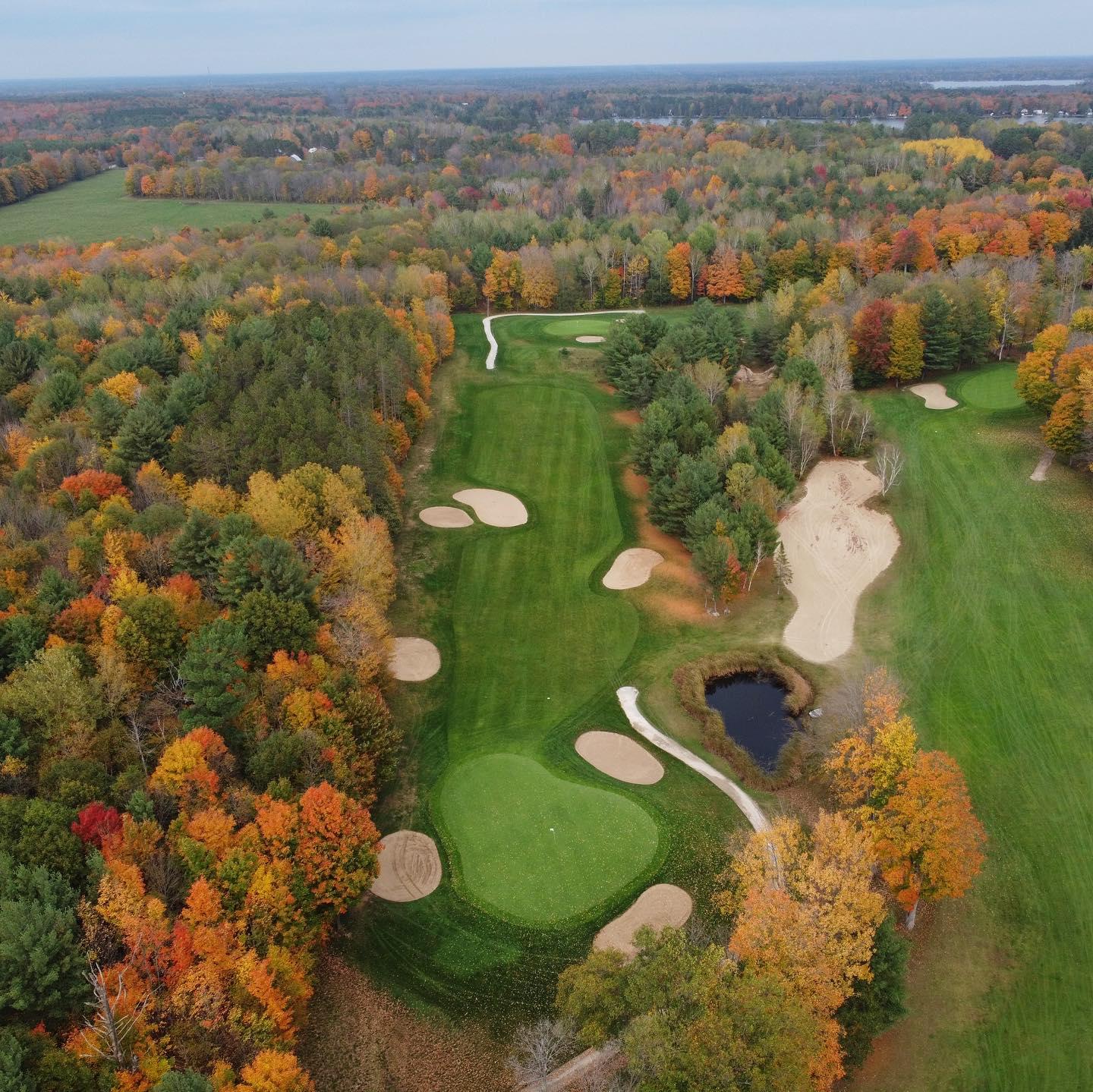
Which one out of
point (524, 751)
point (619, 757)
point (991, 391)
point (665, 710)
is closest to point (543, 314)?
point (991, 391)

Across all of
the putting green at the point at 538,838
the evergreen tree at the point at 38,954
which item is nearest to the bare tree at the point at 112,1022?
the evergreen tree at the point at 38,954

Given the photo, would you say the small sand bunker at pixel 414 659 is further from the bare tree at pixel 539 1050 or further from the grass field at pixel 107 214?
the grass field at pixel 107 214

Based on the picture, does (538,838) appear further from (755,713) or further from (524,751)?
(755,713)

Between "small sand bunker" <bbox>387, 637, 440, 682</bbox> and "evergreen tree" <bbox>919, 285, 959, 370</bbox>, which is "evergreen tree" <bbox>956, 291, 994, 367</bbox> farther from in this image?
"small sand bunker" <bbox>387, 637, 440, 682</bbox>

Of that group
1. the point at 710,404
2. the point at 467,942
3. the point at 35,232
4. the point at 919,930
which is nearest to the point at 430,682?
the point at 467,942

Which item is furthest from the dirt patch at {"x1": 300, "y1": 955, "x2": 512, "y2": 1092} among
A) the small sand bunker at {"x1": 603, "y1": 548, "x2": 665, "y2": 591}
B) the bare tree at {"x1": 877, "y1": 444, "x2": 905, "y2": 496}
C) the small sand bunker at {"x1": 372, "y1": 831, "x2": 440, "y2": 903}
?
the bare tree at {"x1": 877, "y1": 444, "x2": 905, "y2": 496}

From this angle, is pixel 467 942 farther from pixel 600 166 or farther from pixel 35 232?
pixel 600 166

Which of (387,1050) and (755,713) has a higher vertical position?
(387,1050)
